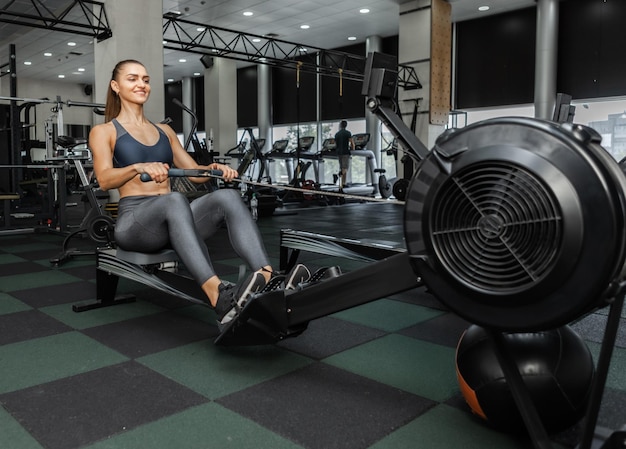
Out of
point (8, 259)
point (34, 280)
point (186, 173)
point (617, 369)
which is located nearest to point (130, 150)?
point (186, 173)

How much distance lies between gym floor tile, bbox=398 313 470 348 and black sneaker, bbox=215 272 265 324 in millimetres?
702

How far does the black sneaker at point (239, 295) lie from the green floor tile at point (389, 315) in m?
0.69

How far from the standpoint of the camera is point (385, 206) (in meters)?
8.73

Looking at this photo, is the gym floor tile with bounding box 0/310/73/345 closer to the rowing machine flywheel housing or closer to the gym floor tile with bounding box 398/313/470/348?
the gym floor tile with bounding box 398/313/470/348

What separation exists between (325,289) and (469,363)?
0.41 meters

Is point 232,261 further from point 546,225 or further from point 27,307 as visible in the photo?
point 546,225

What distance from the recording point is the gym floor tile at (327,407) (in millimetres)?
1292

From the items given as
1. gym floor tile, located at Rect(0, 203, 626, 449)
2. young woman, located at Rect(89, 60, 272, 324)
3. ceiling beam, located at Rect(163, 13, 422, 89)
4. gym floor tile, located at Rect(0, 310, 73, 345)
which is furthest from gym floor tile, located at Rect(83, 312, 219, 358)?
ceiling beam, located at Rect(163, 13, 422, 89)

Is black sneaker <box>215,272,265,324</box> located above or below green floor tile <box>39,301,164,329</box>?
above

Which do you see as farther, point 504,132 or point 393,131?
point 393,131

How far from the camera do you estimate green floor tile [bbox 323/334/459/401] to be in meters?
1.59

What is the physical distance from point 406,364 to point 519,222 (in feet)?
3.02

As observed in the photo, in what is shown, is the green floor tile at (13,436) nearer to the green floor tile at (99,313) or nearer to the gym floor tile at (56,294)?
the green floor tile at (99,313)

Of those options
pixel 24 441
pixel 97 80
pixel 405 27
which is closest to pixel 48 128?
pixel 97 80
